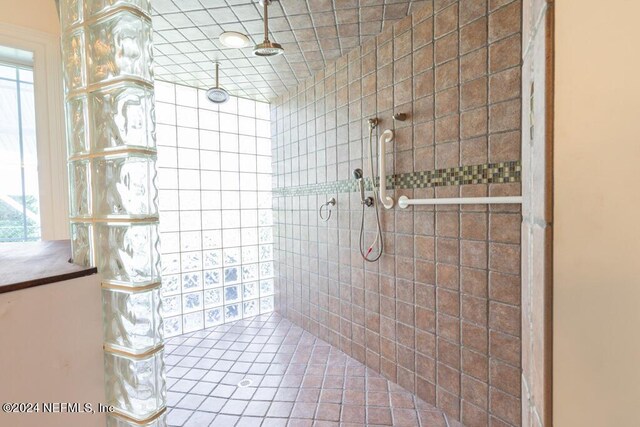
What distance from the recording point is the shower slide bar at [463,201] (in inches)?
57.3

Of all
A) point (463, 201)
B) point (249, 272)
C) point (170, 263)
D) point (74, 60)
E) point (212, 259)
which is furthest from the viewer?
point (249, 272)

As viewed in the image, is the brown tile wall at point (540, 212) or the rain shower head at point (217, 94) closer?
the brown tile wall at point (540, 212)

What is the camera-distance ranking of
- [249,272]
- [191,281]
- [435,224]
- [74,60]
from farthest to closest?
[249,272] → [191,281] → [435,224] → [74,60]

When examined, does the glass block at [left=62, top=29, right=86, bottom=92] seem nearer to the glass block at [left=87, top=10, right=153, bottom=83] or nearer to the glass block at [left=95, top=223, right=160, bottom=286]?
the glass block at [left=87, top=10, right=153, bottom=83]

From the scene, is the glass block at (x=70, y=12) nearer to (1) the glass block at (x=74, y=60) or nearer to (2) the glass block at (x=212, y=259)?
(1) the glass block at (x=74, y=60)

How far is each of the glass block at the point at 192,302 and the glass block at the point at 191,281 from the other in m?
0.06

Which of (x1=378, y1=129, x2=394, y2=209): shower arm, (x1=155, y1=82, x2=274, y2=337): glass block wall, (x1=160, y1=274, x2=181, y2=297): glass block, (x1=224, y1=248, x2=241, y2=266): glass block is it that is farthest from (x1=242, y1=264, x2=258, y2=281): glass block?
(x1=378, y1=129, x2=394, y2=209): shower arm

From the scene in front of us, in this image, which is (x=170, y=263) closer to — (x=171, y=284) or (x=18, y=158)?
(x=171, y=284)

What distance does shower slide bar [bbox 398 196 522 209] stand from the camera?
1455mm

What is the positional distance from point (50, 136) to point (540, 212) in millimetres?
2788

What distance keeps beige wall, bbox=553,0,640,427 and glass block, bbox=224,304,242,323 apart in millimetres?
3489

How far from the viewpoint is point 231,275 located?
3434 mm

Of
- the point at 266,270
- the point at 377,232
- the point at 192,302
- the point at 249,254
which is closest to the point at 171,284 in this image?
the point at 192,302

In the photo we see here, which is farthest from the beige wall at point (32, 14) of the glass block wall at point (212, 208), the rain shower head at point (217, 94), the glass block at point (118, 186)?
the glass block at point (118, 186)
